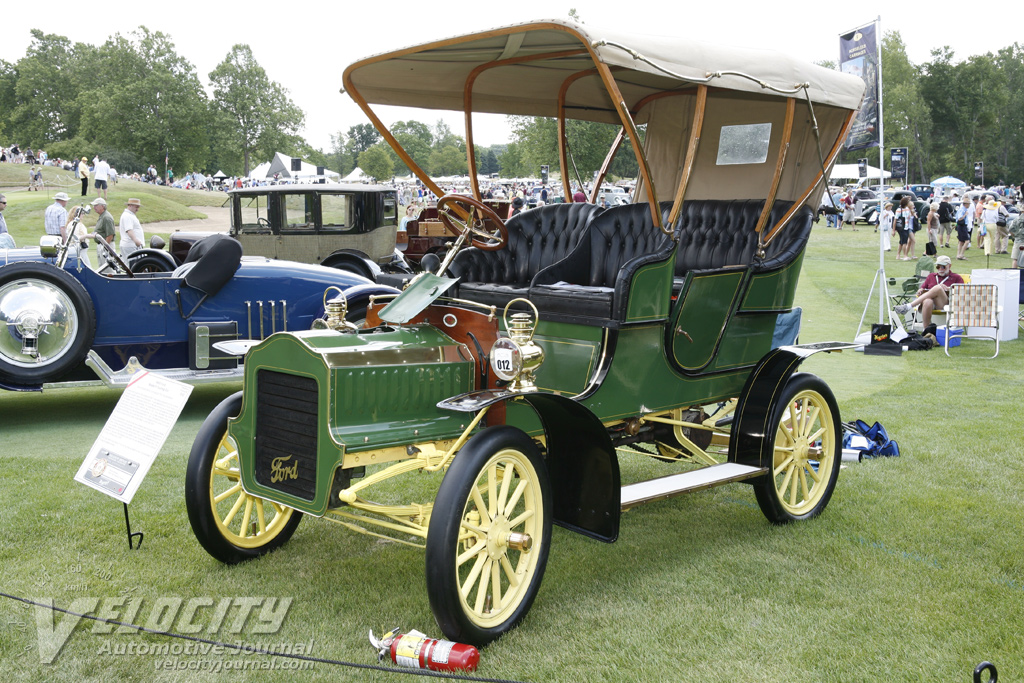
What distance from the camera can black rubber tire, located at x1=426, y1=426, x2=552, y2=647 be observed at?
2889 millimetres

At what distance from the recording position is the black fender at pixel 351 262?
455 inches

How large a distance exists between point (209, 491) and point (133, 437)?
462 mm

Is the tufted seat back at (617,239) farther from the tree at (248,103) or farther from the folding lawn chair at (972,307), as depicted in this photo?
the tree at (248,103)

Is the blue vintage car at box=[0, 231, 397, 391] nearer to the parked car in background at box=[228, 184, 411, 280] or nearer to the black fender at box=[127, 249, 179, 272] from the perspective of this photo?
the black fender at box=[127, 249, 179, 272]

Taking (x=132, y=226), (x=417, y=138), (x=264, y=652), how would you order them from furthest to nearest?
(x=417, y=138), (x=132, y=226), (x=264, y=652)

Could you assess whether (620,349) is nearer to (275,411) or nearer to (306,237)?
(275,411)

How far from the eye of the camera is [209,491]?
361cm

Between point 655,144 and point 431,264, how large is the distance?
238cm

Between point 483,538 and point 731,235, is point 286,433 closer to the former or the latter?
point 483,538

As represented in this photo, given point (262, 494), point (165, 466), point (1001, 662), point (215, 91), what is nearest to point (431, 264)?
point (262, 494)

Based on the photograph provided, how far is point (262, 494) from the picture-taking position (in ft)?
11.3

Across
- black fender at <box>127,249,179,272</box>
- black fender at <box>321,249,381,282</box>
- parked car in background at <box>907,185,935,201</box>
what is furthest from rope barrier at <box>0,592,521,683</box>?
parked car in background at <box>907,185,935,201</box>

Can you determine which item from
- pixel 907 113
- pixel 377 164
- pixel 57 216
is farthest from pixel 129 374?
pixel 377 164

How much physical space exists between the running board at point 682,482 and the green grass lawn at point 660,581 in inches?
14.7
